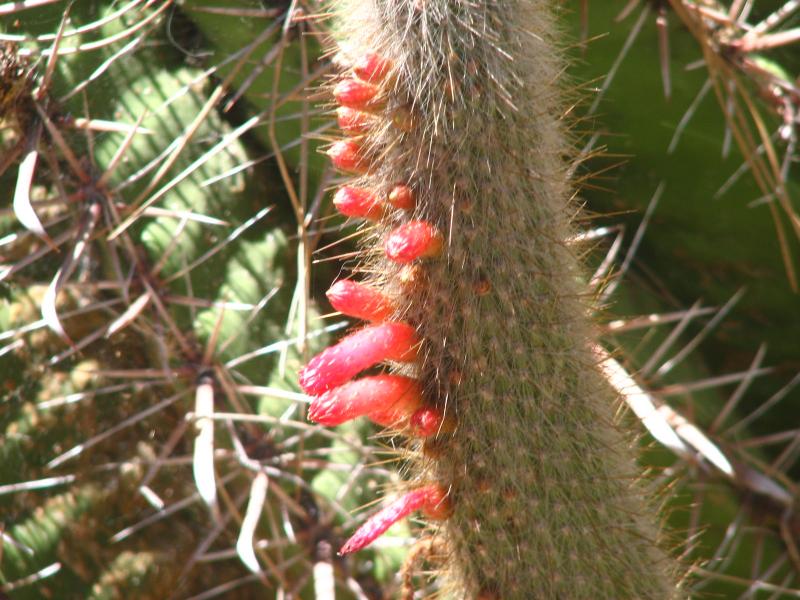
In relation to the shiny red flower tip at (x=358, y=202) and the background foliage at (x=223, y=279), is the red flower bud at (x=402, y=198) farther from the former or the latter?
the background foliage at (x=223, y=279)

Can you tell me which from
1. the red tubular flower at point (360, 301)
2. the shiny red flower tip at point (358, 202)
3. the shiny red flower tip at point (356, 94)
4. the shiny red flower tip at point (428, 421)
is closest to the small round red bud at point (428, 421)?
the shiny red flower tip at point (428, 421)

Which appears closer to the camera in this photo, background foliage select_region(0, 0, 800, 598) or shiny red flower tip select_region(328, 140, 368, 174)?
shiny red flower tip select_region(328, 140, 368, 174)

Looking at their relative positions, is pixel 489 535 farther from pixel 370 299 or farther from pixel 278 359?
pixel 278 359

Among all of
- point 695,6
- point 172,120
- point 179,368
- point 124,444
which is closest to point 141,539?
point 124,444

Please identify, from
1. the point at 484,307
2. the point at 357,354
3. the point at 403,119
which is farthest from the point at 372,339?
the point at 403,119

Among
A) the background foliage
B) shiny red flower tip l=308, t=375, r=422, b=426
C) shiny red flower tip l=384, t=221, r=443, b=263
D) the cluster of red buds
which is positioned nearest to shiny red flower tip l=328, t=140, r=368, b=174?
the cluster of red buds

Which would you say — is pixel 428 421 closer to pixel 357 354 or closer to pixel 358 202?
pixel 357 354

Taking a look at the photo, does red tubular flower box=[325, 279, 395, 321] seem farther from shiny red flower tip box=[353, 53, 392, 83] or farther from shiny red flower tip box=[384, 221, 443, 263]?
shiny red flower tip box=[353, 53, 392, 83]

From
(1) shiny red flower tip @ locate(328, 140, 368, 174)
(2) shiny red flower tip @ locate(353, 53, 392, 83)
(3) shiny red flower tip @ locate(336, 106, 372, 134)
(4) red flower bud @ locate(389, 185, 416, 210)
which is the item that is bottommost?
(4) red flower bud @ locate(389, 185, 416, 210)
